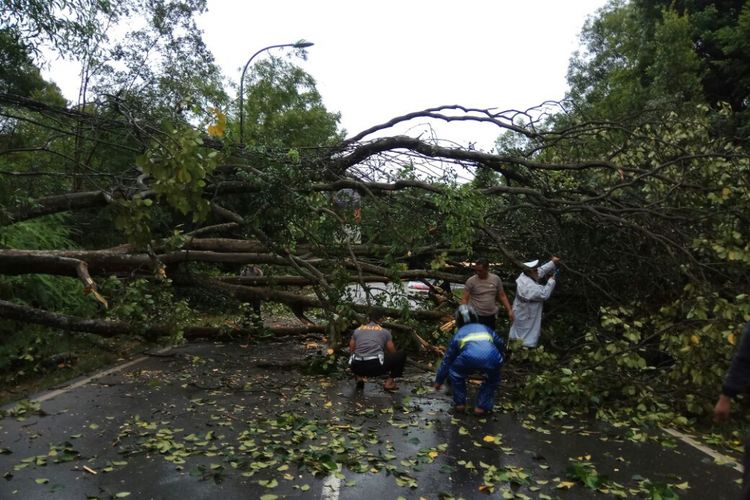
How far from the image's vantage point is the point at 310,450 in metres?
4.99

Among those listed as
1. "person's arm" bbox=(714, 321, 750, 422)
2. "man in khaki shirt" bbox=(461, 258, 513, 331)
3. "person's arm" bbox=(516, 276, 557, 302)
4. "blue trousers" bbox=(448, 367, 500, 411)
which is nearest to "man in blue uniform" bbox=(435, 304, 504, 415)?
"blue trousers" bbox=(448, 367, 500, 411)

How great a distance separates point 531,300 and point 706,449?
109 inches

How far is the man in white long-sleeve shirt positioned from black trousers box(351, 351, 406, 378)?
1.54m

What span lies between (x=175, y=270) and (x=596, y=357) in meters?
6.82

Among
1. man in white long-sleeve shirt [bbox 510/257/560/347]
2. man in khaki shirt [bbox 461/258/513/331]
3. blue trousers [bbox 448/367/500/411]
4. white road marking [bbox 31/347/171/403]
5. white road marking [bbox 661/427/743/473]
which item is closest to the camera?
white road marking [bbox 661/427/743/473]

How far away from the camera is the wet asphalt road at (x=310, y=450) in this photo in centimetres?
425

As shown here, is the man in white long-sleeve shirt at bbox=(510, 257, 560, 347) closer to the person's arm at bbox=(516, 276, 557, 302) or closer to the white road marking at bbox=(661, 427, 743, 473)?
the person's arm at bbox=(516, 276, 557, 302)

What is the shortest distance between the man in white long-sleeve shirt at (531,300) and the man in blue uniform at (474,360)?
1.45 metres

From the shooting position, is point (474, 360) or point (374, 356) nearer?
point (474, 360)

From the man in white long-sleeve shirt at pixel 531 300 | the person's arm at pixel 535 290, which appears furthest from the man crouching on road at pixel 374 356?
the person's arm at pixel 535 290

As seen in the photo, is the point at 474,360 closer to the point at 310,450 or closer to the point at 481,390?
the point at 481,390

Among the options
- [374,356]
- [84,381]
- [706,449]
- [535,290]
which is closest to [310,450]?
[374,356]

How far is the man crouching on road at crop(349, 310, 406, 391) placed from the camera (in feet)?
24.5

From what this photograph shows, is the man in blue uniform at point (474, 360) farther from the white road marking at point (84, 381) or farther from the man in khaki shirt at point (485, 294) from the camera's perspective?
the white road marking at point (84, 381)
